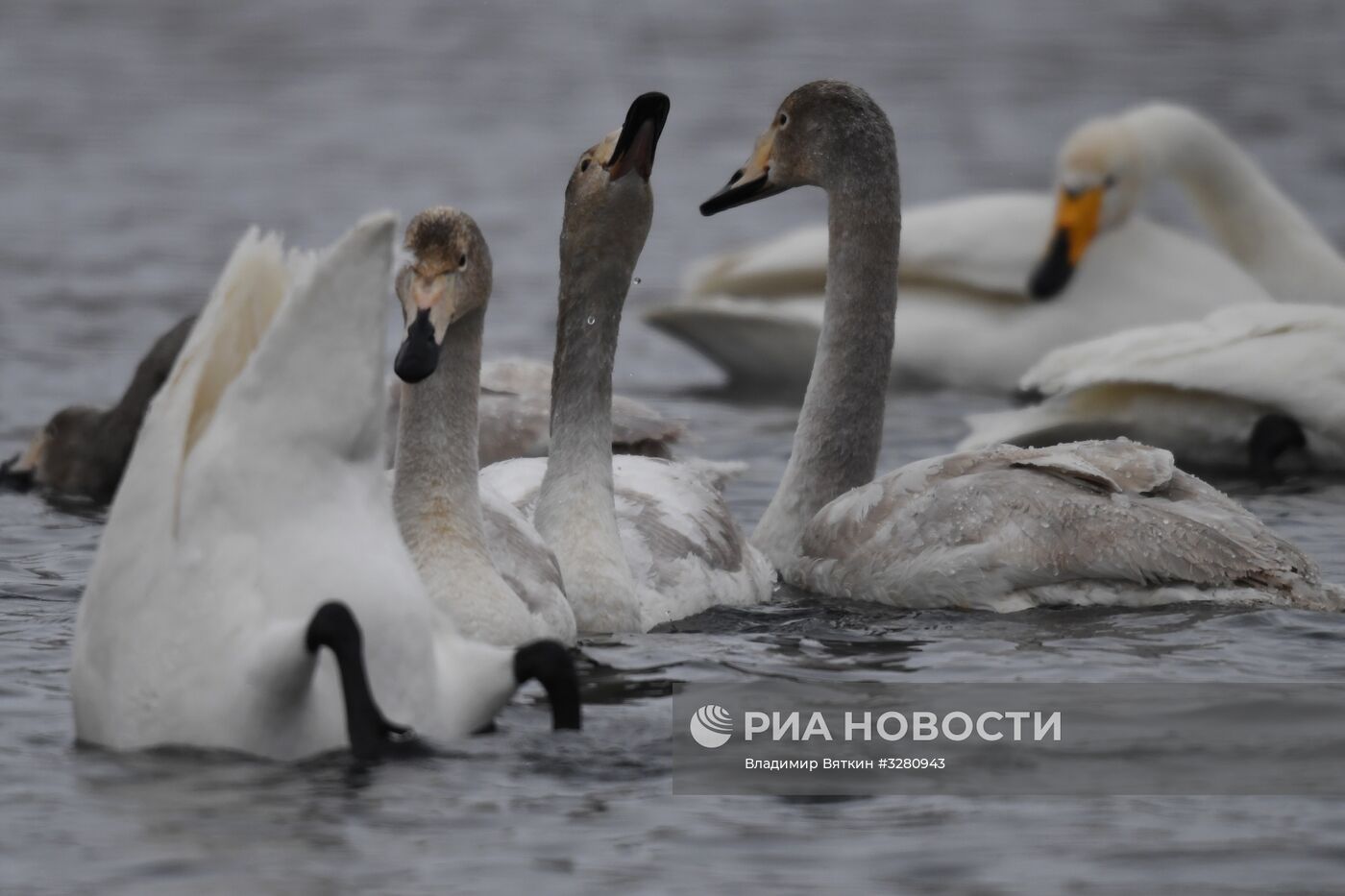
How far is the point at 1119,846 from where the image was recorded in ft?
17.3

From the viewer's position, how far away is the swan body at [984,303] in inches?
515

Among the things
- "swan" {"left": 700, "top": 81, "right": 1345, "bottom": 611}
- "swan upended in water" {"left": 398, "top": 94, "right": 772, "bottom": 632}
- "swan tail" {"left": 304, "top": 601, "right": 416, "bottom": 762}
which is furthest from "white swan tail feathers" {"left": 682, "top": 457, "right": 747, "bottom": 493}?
Answer: "swan tail" {"left": 304, "top": 601, "right": 416, "bottom": 762}

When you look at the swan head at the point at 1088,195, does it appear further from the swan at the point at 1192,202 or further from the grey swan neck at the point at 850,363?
the grey swan neck at the point at 850,363

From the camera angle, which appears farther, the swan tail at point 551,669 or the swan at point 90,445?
the swan at point 90,445

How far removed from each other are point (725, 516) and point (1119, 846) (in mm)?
3082

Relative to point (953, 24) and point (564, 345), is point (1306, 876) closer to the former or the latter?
point (564, 345)

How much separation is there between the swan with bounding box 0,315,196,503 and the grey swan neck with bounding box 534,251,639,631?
299 centimetres

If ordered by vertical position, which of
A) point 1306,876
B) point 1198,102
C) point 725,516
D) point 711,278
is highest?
point 1198,102

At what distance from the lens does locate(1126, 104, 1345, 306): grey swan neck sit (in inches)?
528

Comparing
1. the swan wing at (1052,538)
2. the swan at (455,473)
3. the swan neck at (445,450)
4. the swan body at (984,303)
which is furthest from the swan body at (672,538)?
the swan body at (984,303)

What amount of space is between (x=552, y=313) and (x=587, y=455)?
7.52 meters

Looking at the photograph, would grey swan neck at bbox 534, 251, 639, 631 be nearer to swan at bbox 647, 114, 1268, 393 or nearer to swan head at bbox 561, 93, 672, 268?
swan head at bbox 561, 93, 672, 268

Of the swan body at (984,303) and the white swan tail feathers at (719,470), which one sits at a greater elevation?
the swan body at (984,303)

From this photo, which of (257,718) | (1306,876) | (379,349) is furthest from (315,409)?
(1306,876)
